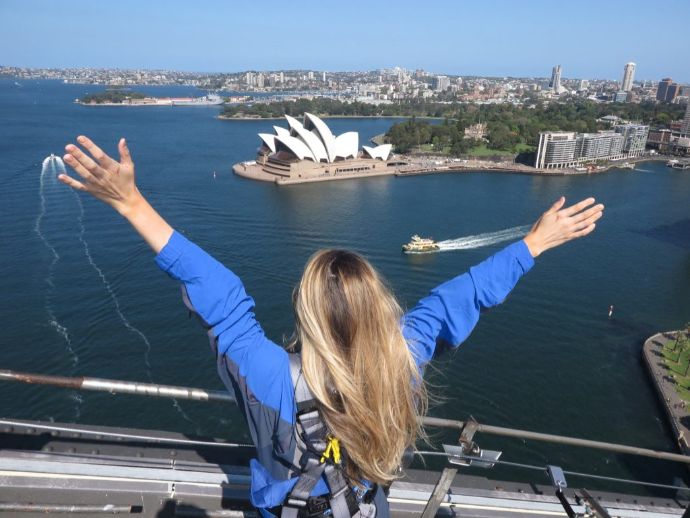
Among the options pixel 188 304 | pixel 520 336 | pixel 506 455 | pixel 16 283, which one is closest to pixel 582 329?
pixel 520 336

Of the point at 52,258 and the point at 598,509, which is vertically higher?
the point at 598,509

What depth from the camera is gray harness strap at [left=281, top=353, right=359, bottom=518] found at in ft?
1.18

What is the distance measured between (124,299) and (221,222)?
11.0 feet

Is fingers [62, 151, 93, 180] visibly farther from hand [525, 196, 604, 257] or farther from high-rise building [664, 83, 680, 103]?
high-rise building [664, 83, 680, 103]

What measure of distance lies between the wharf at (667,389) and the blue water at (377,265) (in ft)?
0.40

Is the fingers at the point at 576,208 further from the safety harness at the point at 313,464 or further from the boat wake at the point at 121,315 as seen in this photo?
the boat wake at the point at 121,315

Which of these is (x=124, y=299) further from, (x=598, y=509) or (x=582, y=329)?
(x=598, y=509)

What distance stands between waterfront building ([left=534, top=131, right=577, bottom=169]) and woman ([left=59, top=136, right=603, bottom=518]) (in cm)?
1827

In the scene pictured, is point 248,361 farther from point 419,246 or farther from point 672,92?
point 672,92

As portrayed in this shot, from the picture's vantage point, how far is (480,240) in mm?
Result: 8695

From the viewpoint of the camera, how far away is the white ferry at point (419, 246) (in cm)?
780

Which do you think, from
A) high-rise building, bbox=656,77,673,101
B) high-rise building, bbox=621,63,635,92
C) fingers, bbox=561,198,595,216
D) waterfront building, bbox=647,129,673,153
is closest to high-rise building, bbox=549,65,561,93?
high-rise building, bbox=621,63,635,92

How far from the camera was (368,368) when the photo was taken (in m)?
0.37

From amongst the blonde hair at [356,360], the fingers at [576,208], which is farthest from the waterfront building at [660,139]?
the blonde hair at [356,360]
